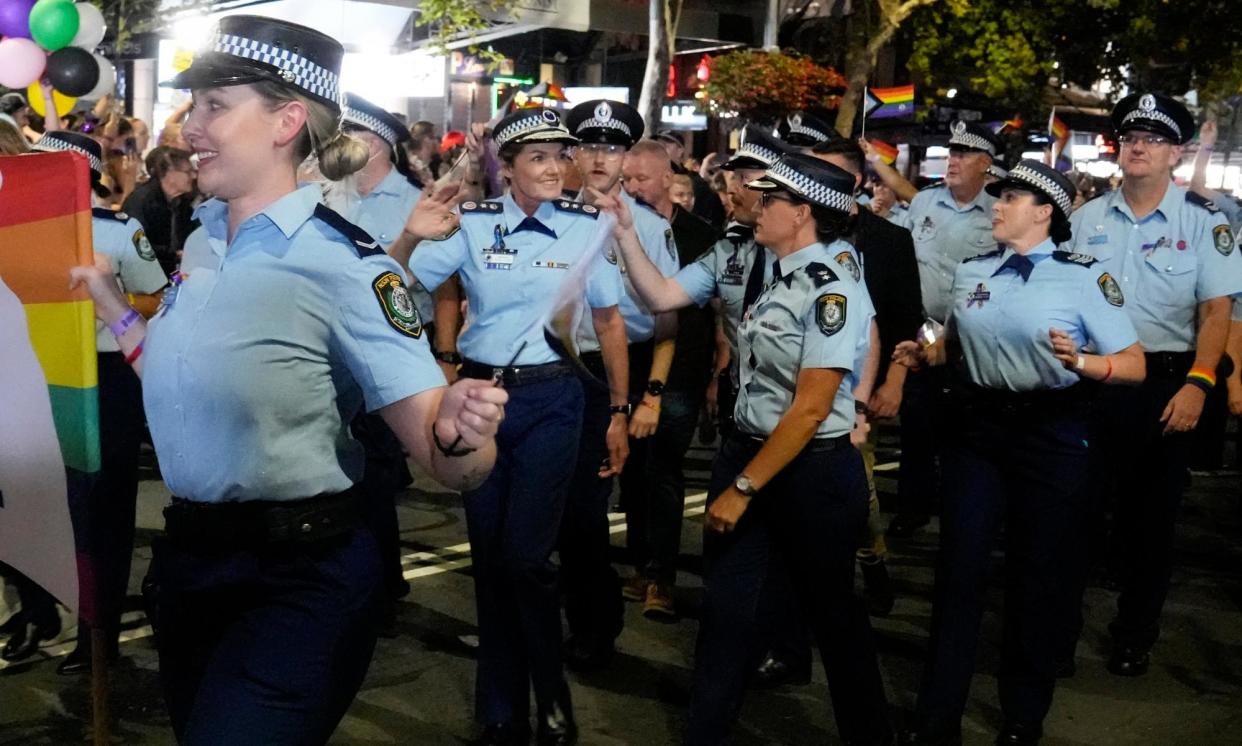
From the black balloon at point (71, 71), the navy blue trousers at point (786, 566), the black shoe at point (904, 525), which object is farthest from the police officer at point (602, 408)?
the black balloon at point (71, 71)

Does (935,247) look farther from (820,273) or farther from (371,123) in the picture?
(820,273)

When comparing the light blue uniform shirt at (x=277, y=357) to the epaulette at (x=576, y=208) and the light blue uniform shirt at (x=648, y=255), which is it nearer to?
the epaulette at (x=576, y=208)

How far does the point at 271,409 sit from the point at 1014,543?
124 inches

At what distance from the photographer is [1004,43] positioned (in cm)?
2928

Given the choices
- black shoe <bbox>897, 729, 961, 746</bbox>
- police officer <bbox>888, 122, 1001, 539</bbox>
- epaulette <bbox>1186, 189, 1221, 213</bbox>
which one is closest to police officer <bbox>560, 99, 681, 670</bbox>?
black shoe <bbox>897, 729, 961, 746</bbox>

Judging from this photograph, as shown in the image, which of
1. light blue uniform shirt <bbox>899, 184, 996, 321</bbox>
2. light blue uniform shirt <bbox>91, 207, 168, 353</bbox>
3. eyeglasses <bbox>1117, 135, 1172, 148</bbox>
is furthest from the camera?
light blue uniform shirt <bbox>899, 184, 996, 321</bbox>

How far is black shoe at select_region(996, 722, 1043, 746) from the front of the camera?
5.27 metres

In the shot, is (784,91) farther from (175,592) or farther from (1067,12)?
(175,592)

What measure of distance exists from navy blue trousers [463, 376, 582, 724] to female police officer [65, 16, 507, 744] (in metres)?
1.91

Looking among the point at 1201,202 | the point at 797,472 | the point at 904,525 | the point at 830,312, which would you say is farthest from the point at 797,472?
the point at 904,525

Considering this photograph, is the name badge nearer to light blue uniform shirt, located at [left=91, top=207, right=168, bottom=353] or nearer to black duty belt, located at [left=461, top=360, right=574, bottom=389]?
black duty belt, located at [left=461, top=360, right=574, bottom=389]

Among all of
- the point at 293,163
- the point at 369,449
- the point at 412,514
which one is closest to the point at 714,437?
the point at 412,514

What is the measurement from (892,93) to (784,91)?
994cm

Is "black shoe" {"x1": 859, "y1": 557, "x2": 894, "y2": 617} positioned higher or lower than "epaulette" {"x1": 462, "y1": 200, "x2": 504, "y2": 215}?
lower
